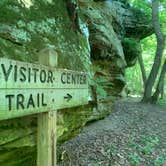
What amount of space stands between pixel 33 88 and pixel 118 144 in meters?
4.23

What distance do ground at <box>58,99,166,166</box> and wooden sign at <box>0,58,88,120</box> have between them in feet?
7.47

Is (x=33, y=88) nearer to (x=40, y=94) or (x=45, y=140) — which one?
(x=40, y=94)

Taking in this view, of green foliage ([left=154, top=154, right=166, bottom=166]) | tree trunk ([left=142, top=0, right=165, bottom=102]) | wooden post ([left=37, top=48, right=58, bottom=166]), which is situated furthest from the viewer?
tree trunk ([left=142, top=0, right=165, bottom=102])

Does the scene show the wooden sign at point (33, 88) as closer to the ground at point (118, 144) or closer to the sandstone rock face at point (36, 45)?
the sandstone rock face at point (36, 45)

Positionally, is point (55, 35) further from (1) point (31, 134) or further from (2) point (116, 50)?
(2) point (116, 50)

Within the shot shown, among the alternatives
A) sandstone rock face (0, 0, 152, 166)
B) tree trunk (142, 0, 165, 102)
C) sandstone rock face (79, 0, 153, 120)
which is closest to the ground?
sandstone rock face (79, 0, 153, 120)

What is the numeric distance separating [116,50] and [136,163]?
13.9 ft

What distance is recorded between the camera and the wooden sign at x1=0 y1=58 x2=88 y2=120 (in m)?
2.19

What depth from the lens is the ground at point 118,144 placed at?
551 centimetres

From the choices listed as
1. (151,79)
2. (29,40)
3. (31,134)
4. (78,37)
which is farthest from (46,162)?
(151,79)

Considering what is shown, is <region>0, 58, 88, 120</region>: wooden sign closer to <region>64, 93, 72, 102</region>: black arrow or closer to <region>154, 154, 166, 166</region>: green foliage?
<region>64, 93, 72, 102</region>: black arrow

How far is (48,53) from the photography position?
9.23 ft

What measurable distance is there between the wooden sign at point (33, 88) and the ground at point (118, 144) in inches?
89.7

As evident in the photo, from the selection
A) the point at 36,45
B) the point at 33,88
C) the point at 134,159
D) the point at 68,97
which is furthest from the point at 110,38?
the point at 33,88
